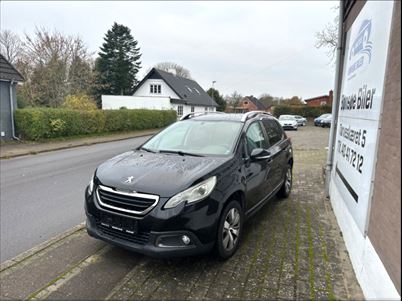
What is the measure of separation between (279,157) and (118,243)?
3153 millimetres

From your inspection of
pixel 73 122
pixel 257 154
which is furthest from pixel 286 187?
pixel 73 122

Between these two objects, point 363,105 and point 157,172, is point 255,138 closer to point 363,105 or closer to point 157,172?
point 363,105

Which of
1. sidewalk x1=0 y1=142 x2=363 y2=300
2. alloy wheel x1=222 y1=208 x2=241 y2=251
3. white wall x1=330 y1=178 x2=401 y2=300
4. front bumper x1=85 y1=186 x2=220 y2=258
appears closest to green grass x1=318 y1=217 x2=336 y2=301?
sidewalk x1=0 y1=142 x2=363 y2=300

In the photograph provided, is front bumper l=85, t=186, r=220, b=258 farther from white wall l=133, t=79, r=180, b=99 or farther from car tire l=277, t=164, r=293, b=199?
white wall l=133, t=79, r=180, b=99

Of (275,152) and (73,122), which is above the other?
(275,152)

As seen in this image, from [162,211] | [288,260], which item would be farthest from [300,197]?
[162,211]

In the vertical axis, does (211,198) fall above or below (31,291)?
above

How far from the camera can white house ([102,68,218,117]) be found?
35.3 meters

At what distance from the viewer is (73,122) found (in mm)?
17141

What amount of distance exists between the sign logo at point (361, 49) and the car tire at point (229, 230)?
2297mm

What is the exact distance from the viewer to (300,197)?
598 centimetres

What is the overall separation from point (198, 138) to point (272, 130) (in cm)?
171

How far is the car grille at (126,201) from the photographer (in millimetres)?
3049

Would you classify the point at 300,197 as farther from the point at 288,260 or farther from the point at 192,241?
the point at 192,241
